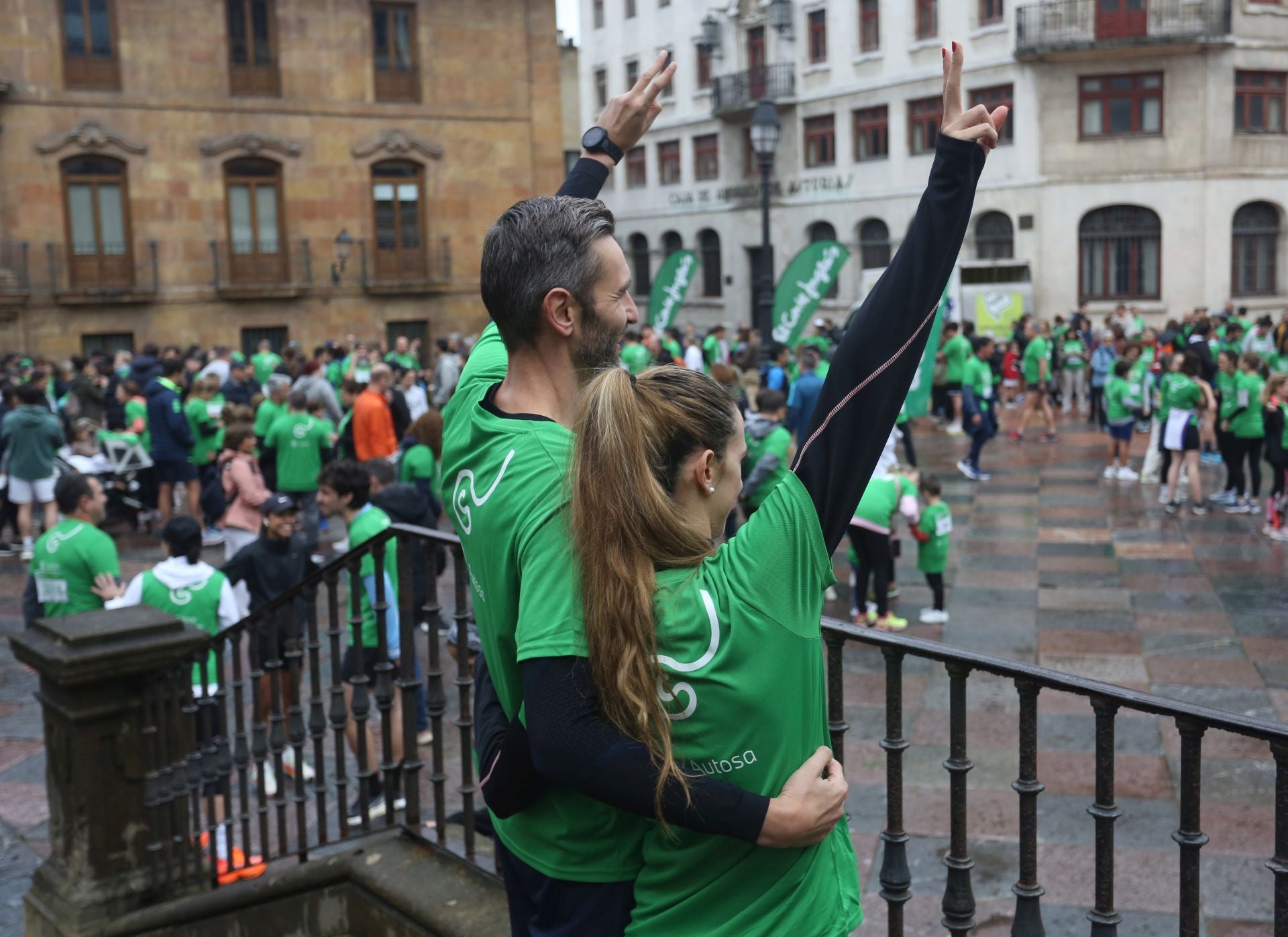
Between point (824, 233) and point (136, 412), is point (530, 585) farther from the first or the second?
point (824, 233)

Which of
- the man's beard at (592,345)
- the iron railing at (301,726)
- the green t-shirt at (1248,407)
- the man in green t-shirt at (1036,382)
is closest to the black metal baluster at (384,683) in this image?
the iron railing at (301,726)

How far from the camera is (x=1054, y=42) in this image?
33.7 m

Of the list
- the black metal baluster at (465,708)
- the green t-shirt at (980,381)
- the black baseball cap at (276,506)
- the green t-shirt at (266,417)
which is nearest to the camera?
the black metal baluster at (465,708)

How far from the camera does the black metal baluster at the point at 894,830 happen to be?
2.75 meters

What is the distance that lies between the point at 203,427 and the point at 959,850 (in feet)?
42.5

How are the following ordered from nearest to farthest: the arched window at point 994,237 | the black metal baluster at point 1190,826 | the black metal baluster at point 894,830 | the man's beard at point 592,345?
Answer: 1. the man's beard at point 592,345
2. the black metal baluster at point 1190,826
3. the black metal baluster at point 894,830
4. the arched window at point 994,237

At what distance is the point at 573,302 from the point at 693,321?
1793 inches

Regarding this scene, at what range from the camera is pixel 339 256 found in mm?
29344

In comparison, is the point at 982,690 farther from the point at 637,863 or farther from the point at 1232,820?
the point at 637,863

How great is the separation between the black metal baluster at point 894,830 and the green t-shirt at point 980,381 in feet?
47.2

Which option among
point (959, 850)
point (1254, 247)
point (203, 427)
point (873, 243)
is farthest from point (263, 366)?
point (1254, 247)

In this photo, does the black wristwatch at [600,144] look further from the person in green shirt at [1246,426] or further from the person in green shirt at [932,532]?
the person in green shirt at [1246,426]

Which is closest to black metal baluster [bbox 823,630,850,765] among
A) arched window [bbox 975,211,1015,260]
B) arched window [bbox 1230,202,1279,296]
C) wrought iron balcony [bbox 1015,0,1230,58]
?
wrought iron balcony [bbox 1015,0,1230,58]

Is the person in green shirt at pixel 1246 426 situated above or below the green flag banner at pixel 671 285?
below
